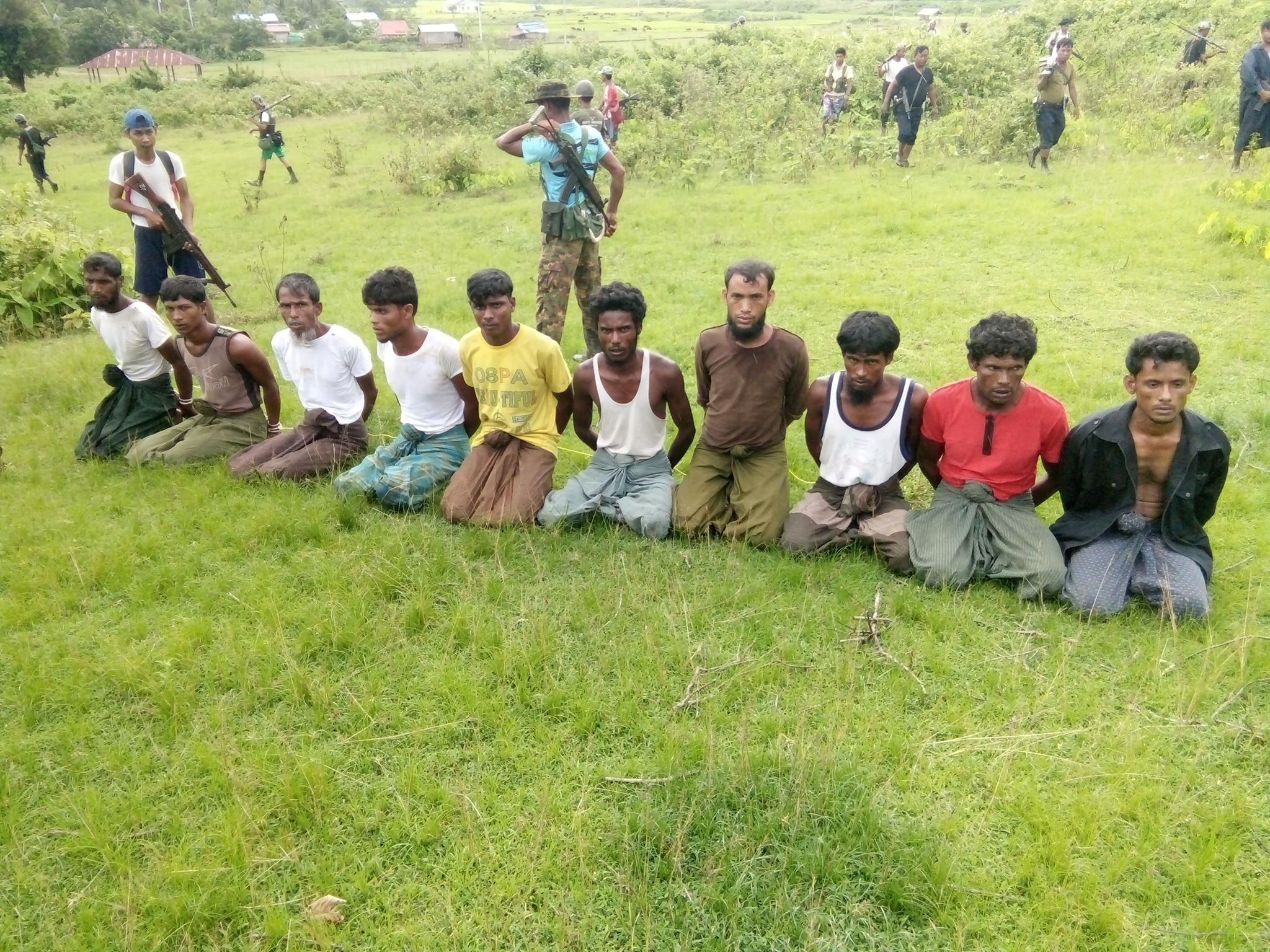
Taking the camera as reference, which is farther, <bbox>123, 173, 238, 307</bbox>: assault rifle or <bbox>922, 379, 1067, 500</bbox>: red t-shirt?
<bbox>123, 173, 238, 307</bbox>: assault rifle

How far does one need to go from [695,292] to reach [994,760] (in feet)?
19.9

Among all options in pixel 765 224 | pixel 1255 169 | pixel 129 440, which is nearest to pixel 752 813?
pixel 129 440

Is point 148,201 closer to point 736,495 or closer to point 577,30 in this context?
point 736,495

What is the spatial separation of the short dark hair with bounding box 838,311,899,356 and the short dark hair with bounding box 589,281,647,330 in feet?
3.46

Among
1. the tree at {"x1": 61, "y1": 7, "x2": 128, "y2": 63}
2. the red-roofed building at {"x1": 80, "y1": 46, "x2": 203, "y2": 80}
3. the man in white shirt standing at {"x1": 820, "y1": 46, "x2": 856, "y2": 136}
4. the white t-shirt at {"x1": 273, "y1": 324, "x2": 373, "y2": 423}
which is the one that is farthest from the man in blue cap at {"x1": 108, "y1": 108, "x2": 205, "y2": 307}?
the tree at {"x1": 61, "y1": 7, "x2": 128, "y2": 63}

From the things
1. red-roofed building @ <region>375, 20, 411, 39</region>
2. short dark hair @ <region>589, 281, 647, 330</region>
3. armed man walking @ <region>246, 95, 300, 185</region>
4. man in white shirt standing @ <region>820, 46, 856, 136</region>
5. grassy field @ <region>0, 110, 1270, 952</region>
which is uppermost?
red-roofed building @ <region>375, 20, 411, 39</region>

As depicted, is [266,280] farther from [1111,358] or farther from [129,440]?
[1111,358]

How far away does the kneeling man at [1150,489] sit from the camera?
11.8ft

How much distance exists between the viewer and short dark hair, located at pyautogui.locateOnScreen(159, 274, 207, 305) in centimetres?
511

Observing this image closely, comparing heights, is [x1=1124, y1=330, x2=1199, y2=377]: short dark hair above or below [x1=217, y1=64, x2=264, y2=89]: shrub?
below

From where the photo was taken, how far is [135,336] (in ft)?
18.4

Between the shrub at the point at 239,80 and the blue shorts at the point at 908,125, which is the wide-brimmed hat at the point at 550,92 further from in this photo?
the shrub at the point at 239,80

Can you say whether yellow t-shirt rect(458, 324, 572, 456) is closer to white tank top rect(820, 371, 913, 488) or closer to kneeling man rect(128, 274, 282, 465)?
kneeling man rect(128, 274, 282, 465)

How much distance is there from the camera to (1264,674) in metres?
3.29
